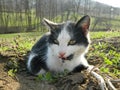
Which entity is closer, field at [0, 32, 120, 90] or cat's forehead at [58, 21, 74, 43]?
field at [0, 32, 120, 90]

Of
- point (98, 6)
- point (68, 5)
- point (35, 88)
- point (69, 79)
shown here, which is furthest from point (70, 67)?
point (98, 6)

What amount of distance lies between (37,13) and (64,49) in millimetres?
62827

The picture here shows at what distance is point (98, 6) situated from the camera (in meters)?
93.5

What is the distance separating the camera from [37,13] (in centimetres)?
6725

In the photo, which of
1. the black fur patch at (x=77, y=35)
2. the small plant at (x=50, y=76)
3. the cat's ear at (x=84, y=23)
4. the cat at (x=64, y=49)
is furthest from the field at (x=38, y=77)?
the cat's ear at (x=84, y=23)

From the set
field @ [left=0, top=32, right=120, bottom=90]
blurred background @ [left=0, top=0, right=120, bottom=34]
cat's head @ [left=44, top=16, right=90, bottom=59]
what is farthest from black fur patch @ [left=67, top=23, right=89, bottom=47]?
blurred background @ [left=0, top=0, right=120, bottom=34]

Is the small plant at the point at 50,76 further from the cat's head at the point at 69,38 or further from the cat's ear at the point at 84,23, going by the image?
the cat's ear at the point at 84,23

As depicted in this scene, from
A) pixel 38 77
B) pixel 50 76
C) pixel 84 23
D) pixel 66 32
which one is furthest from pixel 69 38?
pixel 38 77

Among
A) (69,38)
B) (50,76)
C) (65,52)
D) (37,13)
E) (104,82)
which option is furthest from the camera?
(37,13)

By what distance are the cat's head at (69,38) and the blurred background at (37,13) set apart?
152ft

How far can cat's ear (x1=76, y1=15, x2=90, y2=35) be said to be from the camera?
17.3ft

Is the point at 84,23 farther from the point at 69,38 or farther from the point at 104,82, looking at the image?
the point at 104,82

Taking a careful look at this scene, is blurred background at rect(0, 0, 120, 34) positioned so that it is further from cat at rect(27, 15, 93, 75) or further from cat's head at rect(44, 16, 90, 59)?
cat's head at rect(44, 16, 90, 59)

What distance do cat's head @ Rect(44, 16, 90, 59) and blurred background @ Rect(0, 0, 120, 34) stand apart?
46222mm
